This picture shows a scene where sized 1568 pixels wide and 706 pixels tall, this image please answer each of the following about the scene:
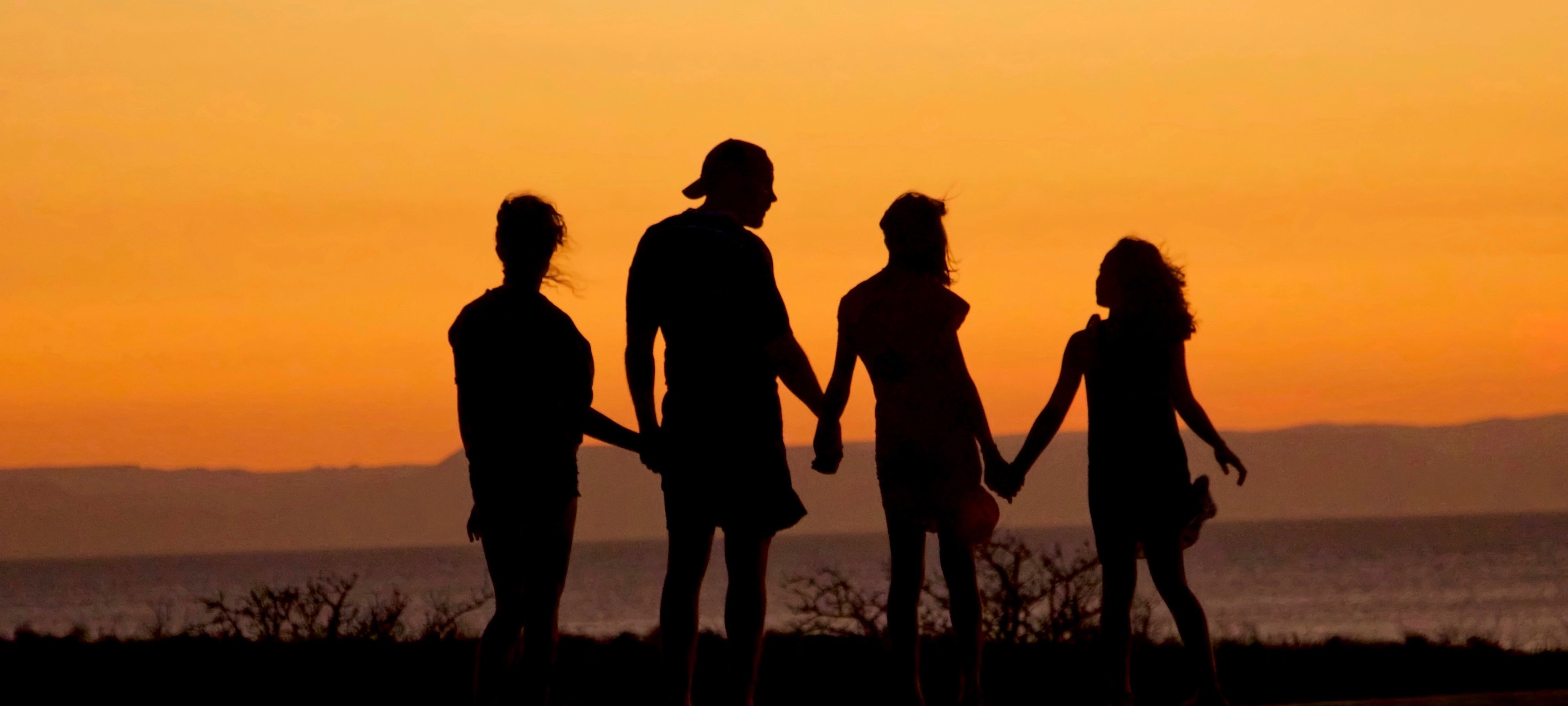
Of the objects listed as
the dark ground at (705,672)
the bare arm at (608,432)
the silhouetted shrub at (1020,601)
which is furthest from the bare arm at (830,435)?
the silhouetted shrub at (1020,601)

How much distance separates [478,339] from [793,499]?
1196 millimetres

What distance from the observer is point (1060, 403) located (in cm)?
662

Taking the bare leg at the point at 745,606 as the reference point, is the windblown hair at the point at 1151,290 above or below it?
above

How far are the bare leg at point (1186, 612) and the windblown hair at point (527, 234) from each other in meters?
2.51

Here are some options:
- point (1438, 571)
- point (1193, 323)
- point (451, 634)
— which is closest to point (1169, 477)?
point (1193, 323)

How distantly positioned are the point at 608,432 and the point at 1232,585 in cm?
8055

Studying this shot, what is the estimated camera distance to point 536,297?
18.9 ft

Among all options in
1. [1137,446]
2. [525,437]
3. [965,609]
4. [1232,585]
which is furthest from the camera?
[1232,585]

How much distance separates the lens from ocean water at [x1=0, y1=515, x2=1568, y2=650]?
53.4 metres

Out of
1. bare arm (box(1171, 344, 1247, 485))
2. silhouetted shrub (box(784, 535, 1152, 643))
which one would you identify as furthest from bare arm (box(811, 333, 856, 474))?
silhouetted shrub (box(784, 535, 1152, 643))

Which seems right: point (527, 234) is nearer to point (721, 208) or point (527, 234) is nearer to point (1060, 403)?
point (721, 208)

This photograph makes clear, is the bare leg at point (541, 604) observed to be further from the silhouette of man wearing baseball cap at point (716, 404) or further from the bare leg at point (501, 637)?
the silhouette of man wearing baseball cap at point (716, 404)

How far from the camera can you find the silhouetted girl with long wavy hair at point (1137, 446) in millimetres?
6418

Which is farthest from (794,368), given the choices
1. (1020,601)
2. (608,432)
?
(1020,601)
